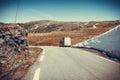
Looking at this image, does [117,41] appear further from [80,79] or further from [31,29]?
[31,29]

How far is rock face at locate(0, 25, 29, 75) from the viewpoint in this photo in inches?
601

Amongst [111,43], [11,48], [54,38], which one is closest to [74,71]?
[111,43]

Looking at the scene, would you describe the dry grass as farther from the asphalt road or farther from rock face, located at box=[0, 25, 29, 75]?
the asphalt road

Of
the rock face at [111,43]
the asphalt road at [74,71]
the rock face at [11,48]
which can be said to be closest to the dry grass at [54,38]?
the rock face at [111,43]

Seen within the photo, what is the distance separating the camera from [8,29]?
57.5 feet

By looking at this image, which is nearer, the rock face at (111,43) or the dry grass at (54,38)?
the rock face at (111,43)

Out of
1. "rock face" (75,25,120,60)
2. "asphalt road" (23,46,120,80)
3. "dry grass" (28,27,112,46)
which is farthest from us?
"dry grass" (28,27,112,46)

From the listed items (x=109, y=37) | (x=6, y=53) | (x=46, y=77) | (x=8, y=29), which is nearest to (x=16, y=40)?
(x=8, y=29)

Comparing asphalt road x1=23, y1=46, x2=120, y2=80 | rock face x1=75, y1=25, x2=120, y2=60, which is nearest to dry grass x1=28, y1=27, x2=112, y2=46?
rock face x1=75, y1=25, x2=120, y2=60

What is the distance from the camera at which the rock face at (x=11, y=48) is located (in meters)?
15.3

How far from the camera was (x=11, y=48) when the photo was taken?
16891 millimetres

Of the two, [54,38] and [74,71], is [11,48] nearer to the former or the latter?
[74,71]

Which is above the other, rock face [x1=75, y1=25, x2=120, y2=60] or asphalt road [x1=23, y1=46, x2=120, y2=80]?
rock face [x1=75, y1=25, x2=120, y2=60]

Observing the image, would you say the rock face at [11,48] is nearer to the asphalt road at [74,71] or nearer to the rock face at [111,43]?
the asphalt road at [74,71]
